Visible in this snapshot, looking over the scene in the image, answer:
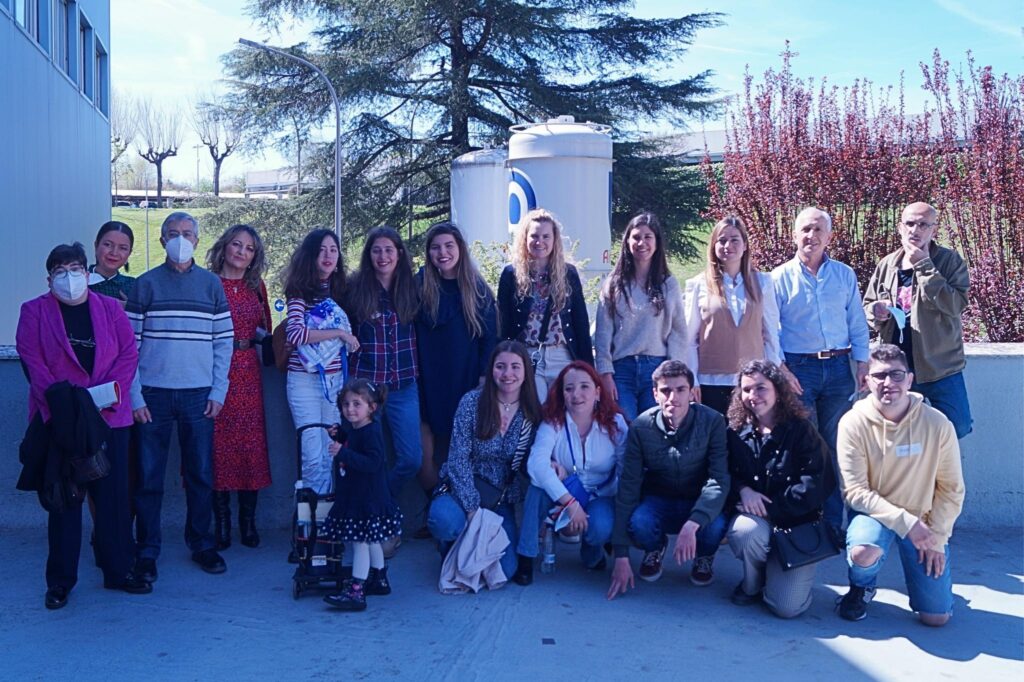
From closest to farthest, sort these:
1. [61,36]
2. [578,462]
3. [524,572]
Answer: [524,572] < [578,462] < [61,36]

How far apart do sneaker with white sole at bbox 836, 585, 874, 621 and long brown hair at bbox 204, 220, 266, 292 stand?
10.2 feet

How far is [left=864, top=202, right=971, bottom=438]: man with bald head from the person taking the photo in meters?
5.14

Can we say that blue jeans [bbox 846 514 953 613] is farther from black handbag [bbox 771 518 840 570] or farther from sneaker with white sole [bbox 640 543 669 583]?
sneaker with white sole [bbox 640 543 669 583]

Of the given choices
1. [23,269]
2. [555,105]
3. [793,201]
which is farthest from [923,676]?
[555,105]

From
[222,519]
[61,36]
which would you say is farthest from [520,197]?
[61,36]

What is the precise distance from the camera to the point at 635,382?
17.1ft

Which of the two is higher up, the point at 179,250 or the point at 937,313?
the point at 179,250

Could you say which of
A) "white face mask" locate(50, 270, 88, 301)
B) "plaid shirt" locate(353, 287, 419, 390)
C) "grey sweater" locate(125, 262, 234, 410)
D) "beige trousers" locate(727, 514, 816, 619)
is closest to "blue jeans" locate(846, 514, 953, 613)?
"beige trousers" locate(727, 514, 816, 619)

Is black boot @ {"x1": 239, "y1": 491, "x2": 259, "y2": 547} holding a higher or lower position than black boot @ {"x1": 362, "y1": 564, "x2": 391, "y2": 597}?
higher

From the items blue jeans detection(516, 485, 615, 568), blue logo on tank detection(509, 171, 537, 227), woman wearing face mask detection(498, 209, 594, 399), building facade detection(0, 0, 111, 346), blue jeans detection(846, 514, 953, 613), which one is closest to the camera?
blue jeans detection(846, 514, 953, 613)

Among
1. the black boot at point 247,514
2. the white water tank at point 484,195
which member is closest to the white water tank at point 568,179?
the white water tank at point 484,195

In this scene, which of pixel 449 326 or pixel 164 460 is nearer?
pixel 164 460

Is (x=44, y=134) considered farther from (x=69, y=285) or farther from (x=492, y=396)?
(x=492, y=396)

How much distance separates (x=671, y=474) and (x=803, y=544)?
694 mm
